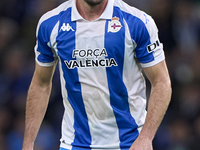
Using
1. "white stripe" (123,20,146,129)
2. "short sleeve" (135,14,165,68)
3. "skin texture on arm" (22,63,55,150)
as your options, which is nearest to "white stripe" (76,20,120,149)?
"white stripe" (123,20,146,129)

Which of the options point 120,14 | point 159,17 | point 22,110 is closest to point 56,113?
point 22,110

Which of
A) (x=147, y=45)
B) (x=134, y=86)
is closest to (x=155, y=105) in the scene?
(x=134, y=86)

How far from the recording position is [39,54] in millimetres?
4293

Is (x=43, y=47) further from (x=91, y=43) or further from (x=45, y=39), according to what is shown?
(x=91, y=43)

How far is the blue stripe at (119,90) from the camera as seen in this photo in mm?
3961

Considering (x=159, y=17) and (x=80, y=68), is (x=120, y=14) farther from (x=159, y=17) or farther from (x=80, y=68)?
(x=159, y=17)

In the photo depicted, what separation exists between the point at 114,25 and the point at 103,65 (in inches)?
12.2

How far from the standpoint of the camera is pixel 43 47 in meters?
4.22

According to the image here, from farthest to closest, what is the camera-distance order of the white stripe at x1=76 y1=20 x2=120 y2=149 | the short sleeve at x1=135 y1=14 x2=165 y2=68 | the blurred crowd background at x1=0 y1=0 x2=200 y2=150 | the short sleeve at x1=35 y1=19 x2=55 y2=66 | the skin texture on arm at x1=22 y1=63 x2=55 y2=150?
1. the blurred crowd background at x1=0 y1=0 x2=200 y2=150
2. the skin texture on arm at x1=22 y1=63 x2=55 y2=150
3. the short sleeve at x1=35 y1=19 x2=55 y2=66
4. the white stripe at x1=76 y1=20 x2=120 y2=149
5. the short sleeve at x1=135 y1=14 x2=165 y2=68

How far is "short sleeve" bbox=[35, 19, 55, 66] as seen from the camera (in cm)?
413

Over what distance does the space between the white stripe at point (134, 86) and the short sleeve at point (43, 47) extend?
0.62 metres

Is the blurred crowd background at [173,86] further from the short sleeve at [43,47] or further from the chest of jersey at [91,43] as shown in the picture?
the chest of jersey at [91,43]

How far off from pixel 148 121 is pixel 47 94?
40.0 inches

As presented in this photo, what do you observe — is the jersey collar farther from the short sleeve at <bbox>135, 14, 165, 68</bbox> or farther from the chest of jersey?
the short sleeve at <bbox>135, 14, 165, 68</bbox>
